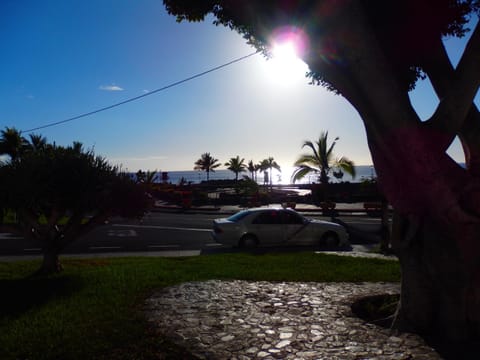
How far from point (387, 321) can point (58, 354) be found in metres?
4.27

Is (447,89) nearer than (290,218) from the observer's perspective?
Yes

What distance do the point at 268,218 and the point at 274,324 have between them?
9.06 m

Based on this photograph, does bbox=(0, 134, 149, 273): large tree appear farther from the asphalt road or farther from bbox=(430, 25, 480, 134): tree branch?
bbox=(430, 25, 480, 134): tree branch

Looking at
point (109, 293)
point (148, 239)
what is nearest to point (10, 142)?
point (148, 239)

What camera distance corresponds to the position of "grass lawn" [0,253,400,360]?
4.48 m

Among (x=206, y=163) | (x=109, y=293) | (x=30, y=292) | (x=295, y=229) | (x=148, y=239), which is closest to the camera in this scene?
(x=109, y=293)

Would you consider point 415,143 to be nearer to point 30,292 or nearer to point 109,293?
point 109,293

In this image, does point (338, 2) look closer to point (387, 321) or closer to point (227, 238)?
point (387, 321)

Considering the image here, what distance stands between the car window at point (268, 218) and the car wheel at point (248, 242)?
1.86 ft

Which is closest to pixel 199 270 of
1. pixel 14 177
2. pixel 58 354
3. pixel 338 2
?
pixel 14 177

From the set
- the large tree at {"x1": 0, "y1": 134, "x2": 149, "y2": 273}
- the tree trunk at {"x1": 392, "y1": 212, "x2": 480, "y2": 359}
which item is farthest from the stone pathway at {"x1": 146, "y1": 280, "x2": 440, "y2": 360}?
the large tree at {"x1": 0, "y1": 134, "x2": 149, "y2": 273}

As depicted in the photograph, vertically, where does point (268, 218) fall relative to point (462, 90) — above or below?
below

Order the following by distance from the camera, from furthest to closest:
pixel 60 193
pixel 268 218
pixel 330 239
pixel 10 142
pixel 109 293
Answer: pixel 10 142 → pixel 330 239 → pixel 268 218 → pixel 60 193 → pixel 109 293

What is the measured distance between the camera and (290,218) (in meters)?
14.7
